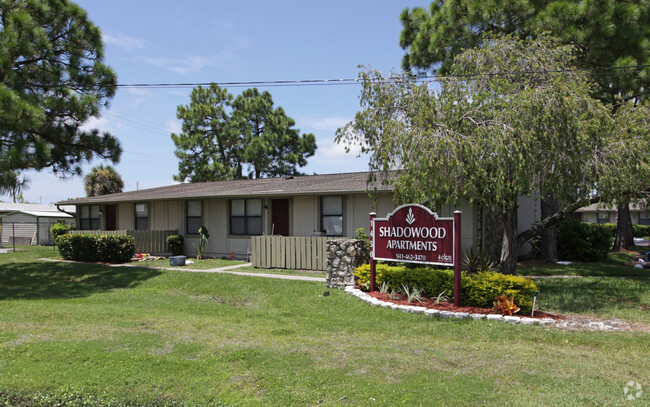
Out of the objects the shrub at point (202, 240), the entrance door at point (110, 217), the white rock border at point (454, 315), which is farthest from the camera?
the entrance door at point (110, 217)

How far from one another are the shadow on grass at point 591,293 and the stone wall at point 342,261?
4.09 metres

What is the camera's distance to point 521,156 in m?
8.16

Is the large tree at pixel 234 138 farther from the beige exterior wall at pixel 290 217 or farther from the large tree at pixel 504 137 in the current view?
the large tree at pixel 504 137

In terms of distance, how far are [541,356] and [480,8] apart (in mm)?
12363

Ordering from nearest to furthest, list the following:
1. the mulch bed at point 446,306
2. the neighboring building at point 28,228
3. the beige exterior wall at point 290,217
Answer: the mulch bed at point 446,306 → the beige exterior wall at point 290,217 → the neighboring building at point 28,228

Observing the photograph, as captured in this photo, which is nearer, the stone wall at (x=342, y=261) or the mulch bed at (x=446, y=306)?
the mulch bed at (x=446, y=306)

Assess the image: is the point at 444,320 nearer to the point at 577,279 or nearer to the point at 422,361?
the point at 422,361

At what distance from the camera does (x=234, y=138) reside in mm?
37562

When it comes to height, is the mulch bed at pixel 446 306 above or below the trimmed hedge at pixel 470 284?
below

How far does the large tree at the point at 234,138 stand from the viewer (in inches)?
1458

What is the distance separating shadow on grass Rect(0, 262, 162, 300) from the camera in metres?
11.6

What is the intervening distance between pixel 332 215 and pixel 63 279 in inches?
329

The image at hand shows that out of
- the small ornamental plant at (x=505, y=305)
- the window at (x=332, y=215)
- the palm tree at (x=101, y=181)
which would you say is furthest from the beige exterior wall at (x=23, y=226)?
the small ornamental plant at (x=505, y=305)

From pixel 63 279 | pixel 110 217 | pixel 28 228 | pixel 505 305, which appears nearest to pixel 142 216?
pixel 110 217
